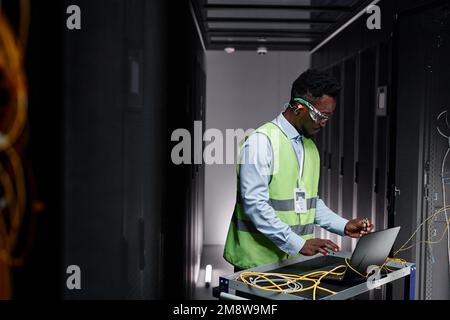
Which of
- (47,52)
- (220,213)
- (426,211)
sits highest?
(47,52)

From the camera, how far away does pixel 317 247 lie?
6.42 feet

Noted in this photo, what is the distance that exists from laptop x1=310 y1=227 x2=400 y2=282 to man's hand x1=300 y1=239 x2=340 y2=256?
0.11 m

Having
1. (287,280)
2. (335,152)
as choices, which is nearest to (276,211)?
(287,280)

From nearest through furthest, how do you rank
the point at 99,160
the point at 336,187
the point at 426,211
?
the point at 99,160 < the point at 426,211 < the point at 336,187

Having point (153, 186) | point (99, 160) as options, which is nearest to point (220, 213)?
point (153, 186)

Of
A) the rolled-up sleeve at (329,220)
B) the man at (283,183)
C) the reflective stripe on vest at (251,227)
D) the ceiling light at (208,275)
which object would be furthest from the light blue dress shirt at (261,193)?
the ceiling light at (208,275)

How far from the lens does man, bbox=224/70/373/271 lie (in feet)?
6.90

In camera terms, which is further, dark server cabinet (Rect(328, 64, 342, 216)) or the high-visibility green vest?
dark server cabinet (Rect(328, 64, 342, 216))

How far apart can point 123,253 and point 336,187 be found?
3043mm

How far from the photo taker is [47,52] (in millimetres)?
1355

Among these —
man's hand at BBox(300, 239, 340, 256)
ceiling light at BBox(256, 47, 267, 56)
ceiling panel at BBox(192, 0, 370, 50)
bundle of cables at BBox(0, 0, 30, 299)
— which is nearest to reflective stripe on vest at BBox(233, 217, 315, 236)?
man's hand at BBox(300, 239, 340, 256)

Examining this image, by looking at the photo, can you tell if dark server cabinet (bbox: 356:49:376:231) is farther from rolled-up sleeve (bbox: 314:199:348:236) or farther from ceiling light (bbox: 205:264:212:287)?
ceiling light (bbox: 205:264:212:287)

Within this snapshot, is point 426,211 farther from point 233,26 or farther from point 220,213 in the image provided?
point 220,213

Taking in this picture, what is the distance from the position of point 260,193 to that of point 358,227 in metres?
0.46
